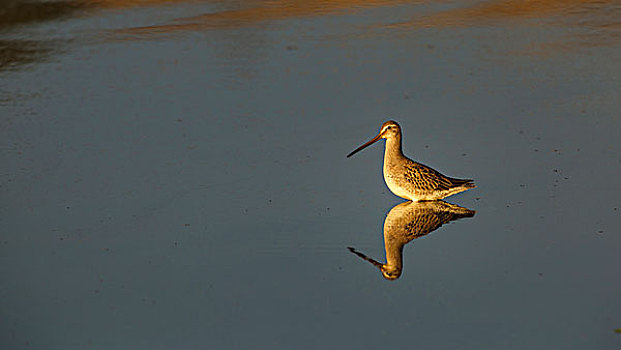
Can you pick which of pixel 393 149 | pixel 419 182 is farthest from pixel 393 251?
pixel 393 149

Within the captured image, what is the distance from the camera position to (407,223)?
6641 millimetres

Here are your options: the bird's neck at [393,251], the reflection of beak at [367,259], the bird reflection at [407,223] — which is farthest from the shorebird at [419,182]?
the reflection of beak at [367,259]

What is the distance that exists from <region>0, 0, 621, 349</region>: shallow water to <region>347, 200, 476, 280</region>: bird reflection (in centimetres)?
10

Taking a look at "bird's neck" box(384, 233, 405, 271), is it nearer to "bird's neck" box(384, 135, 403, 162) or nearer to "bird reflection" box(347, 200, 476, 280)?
"bird reflection" box(347, 200, 476, 280)

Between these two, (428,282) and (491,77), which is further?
(491,77)

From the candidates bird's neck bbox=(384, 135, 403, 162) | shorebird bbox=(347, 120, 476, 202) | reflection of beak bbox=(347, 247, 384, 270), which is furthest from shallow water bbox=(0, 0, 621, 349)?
bird's neck bbox=(384, 135, 403, 162)

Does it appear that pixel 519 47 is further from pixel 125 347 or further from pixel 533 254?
pixel 125 347

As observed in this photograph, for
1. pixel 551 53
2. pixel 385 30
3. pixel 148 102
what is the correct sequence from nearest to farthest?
pixel 148 102 < pixel 551 53 < pixel 385 30

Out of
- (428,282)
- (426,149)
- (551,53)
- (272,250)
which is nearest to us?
(428,282)

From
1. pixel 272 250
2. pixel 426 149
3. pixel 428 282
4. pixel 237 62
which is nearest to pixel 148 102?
pixel 237 62

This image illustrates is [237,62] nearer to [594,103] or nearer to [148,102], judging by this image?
[148,102]

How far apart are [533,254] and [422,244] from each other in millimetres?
744

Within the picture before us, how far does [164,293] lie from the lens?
561 cm

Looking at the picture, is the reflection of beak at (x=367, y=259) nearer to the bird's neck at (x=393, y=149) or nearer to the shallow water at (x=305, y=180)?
the shallow water at (x=305, y=180)
